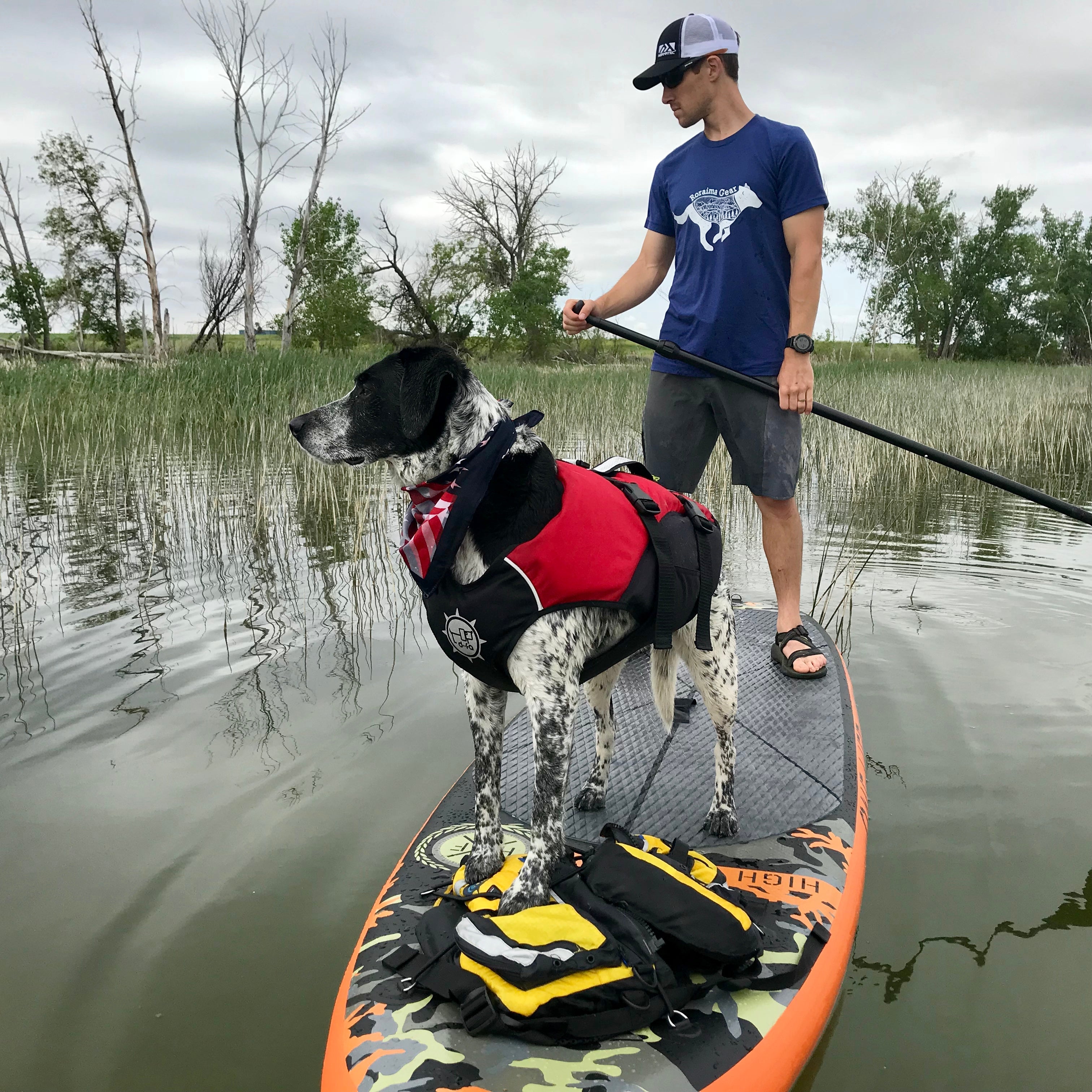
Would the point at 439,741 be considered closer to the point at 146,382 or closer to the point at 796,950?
the point at 796,950

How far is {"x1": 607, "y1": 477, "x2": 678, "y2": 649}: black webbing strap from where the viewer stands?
2.32 m

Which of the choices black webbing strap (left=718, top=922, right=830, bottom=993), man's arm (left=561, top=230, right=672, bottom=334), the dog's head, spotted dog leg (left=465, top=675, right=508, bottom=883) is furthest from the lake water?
man's arm (left=561, top=230, right=672, bottom=334)

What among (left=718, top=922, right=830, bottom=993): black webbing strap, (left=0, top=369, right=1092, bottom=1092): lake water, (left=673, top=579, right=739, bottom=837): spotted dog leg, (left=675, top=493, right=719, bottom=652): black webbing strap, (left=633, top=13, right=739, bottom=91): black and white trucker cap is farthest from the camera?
(left=633, top=13, right=739, bottom=91): black and white trucker cap

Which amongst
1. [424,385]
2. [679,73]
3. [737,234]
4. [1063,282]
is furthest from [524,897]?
[1063,282]

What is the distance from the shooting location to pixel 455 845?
246 cm

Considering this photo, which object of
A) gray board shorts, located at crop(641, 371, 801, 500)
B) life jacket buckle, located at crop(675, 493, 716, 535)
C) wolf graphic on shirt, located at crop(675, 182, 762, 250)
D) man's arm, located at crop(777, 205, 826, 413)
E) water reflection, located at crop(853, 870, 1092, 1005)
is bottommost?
water reflection, located at crop(853, 870, 1092, 1005)

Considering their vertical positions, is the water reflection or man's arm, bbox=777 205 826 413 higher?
man's arm, bbox=777 205 826 413

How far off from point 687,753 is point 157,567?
4.23 m

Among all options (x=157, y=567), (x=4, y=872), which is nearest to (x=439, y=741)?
(x=4, y=872)

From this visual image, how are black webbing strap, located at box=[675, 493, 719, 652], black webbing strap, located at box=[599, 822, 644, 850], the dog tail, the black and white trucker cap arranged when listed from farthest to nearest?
the black and white trucker cap < the dog tail < black webbing strap, located at box=[675, 493, 719, 652] < black webbing strap, located at box=[599, 822, 644, 850]

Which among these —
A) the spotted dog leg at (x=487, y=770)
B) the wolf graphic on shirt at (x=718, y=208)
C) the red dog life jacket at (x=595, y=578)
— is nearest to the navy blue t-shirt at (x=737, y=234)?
the wolf graphic on shirt at (x=718, y=208)

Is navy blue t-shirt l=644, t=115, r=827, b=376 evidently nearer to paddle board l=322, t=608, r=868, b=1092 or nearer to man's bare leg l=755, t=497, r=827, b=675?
man's bare leg l=755, t=497, r=827, b=675

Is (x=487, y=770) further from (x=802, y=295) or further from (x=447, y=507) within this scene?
(x=802, y=295)

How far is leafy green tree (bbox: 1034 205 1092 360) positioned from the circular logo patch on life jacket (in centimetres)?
5102
